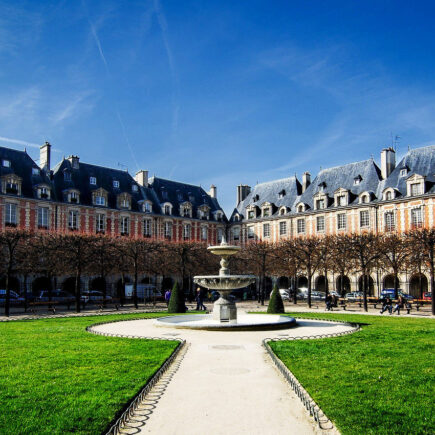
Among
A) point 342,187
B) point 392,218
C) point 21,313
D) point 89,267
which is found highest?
point 342,187

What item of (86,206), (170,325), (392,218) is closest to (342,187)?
(392,218)

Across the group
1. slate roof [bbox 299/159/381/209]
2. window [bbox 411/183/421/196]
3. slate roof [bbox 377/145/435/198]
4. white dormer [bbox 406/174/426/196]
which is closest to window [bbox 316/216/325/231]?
slate roof [bbox 299/159/381/209]

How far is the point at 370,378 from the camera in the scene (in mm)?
7645

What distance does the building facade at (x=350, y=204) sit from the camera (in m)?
34.9

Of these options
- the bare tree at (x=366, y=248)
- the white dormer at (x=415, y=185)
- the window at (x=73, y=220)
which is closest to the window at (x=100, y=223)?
the window at (x=73, y=220)

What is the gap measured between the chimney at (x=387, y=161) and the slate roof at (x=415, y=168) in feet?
2.33

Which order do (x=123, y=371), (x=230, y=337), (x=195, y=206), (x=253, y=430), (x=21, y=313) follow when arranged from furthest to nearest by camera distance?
1. (x=195, y=206)
2. (x=21, y=313)
3. (x=230, y=337)
4. (x=123, y=371)
5. (x=253, y=430)

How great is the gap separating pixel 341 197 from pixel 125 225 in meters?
18.8

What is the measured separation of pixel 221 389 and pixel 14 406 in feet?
9.37

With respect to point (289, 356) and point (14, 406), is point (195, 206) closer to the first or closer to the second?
point (289, 356)

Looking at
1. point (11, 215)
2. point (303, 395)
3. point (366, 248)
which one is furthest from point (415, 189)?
point (303, 395)

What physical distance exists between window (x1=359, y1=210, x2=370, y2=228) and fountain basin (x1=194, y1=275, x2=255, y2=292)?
24324mm

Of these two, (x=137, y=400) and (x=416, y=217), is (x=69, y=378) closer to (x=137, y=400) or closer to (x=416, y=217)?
(x=137, y=400)

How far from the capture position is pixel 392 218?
36.1m
